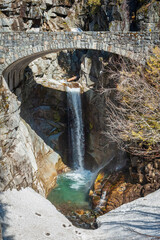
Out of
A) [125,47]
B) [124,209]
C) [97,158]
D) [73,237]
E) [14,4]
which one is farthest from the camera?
[97,158]

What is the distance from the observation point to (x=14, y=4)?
17.5 meters

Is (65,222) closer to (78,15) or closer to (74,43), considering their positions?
(74,43)

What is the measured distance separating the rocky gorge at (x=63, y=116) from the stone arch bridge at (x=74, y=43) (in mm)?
1845

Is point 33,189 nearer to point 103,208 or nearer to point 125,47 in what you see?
point 103,208

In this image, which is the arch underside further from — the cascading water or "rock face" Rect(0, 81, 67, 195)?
the cascading water

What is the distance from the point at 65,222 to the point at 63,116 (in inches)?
430

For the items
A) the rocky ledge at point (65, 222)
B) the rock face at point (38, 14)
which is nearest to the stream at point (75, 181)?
the rocky ledge at point (65, 222)

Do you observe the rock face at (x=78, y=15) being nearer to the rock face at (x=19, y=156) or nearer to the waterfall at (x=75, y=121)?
the waterfall at (x=75, y=121)

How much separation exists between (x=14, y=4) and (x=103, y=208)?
55.7 feet

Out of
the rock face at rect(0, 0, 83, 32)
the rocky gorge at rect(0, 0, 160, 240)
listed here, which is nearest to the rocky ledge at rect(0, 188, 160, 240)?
the rocky gorge at rect(0, 0, 160, 240)

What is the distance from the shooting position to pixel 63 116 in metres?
20.0

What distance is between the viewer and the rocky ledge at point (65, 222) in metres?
8.52

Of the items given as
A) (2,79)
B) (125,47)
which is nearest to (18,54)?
(2,79)

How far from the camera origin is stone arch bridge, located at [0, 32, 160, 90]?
1137cm
